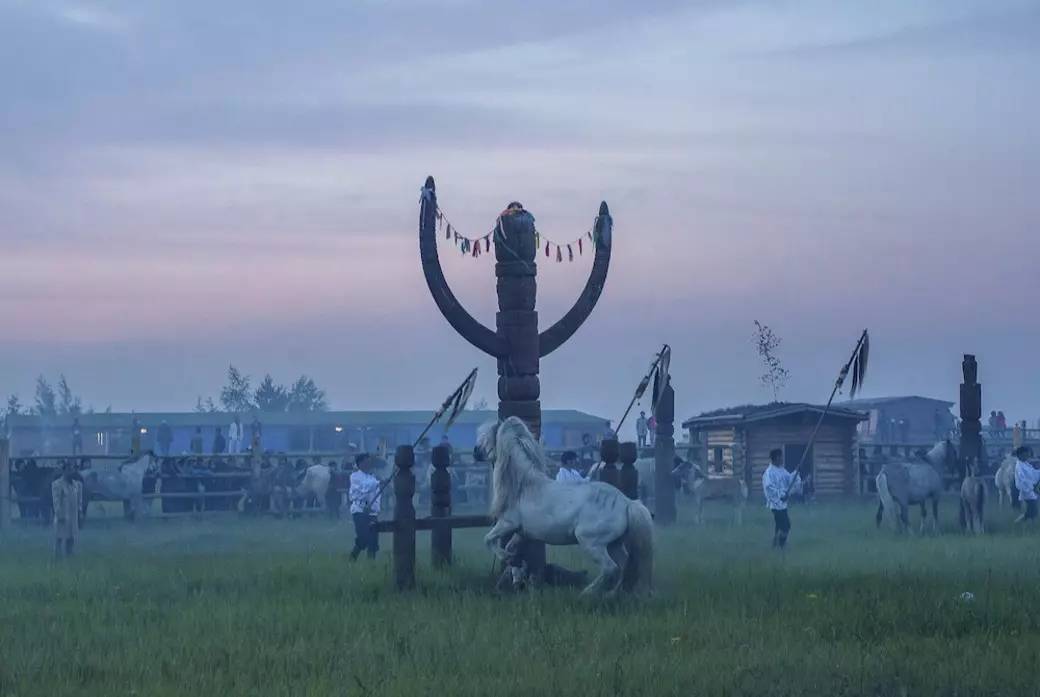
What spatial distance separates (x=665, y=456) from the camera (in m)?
33.9

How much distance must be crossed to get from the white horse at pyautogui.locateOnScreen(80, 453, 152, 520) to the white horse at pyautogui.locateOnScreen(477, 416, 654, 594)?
2253 centimetres

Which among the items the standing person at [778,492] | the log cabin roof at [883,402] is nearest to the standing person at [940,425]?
the log cabin roof at [883,402]

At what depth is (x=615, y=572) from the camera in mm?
15695

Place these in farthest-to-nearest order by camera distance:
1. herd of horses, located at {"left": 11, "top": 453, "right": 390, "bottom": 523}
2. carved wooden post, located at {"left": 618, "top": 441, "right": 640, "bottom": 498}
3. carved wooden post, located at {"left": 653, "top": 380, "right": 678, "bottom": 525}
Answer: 1. herd of horses, located at {"left": 11, "top": 453, "right": 390, "bottom": 523}
2. carved wooden post, located at {"left": 653, "top": 380, "right": 678, "bottom": 525}
3. carved wooden post, located at {"left": 618, "top": 441, "right": 640, "bottom": 498}

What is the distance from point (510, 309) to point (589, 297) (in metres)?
1.21

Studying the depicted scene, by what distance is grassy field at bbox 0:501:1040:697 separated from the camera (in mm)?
11102

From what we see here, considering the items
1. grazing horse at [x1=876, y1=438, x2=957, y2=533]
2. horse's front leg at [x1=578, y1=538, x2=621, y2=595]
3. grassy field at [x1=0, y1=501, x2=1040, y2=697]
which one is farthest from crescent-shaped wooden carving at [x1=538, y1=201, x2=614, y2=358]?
grazing horse at [x1=876, y1=438, x2=957, y2=533]

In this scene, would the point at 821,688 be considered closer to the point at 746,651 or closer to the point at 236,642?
the point at 746,651

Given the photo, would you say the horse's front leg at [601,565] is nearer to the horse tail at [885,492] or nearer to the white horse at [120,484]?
the horse tail at [885,492]

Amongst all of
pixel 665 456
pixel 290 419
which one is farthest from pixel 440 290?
pixel 290 419

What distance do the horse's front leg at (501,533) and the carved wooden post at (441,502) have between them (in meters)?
1.96

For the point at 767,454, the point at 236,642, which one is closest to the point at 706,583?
the point at 236,642

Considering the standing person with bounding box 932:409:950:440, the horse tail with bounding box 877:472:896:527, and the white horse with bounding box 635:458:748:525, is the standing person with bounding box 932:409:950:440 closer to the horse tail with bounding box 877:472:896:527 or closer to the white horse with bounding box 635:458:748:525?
the white horse with bounding box 635:458:748:525

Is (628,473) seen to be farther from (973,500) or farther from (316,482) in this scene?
(316,482)
